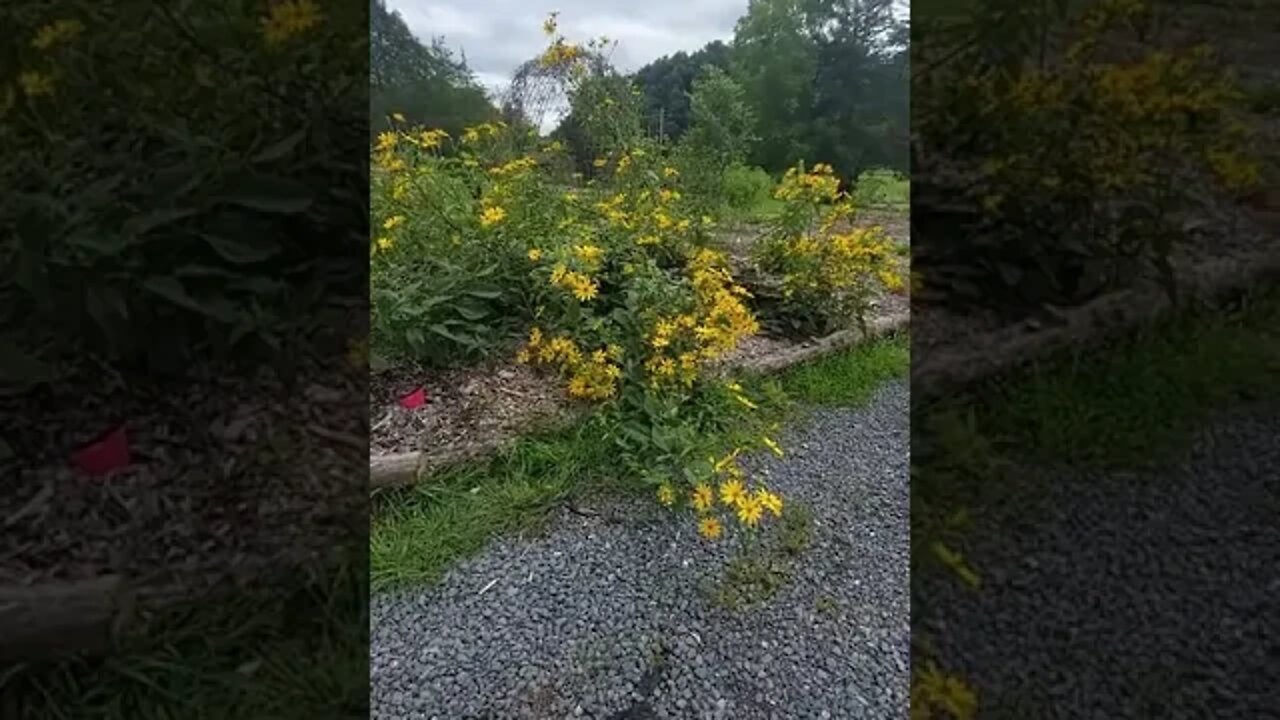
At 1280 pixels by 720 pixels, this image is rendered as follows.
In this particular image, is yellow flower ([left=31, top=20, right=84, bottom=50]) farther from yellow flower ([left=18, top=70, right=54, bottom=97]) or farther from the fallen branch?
the fallen branch

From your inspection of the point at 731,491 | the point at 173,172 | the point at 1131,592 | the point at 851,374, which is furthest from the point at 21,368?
the point at 1131,592

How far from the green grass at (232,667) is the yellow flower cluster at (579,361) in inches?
10.2

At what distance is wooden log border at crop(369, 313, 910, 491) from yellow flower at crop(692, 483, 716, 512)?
0.42 ft

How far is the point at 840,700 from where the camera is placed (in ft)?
2.77

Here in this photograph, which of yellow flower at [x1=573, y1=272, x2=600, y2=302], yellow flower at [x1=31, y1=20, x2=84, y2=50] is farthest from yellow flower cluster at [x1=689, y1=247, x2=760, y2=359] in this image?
yellow flower at [x1=31, y1=20, x2=84, y2=50]

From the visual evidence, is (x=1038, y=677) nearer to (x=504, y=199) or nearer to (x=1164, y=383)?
(x=1164, y=383)

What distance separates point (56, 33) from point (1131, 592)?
109 centimetres

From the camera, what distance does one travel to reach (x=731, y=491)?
84 centimetres

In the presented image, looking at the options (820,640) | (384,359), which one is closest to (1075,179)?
(820,640)

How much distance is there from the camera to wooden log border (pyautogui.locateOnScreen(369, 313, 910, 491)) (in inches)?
30.1

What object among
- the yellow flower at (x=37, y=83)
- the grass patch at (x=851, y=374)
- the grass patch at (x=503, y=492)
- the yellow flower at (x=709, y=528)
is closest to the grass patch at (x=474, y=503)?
the grass patch at (x=503, y=492)

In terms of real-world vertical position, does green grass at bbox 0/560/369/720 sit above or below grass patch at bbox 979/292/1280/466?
below

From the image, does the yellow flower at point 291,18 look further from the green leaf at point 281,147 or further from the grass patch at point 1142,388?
the grass patch at point 1142,388

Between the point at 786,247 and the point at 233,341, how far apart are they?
0.53 meters
